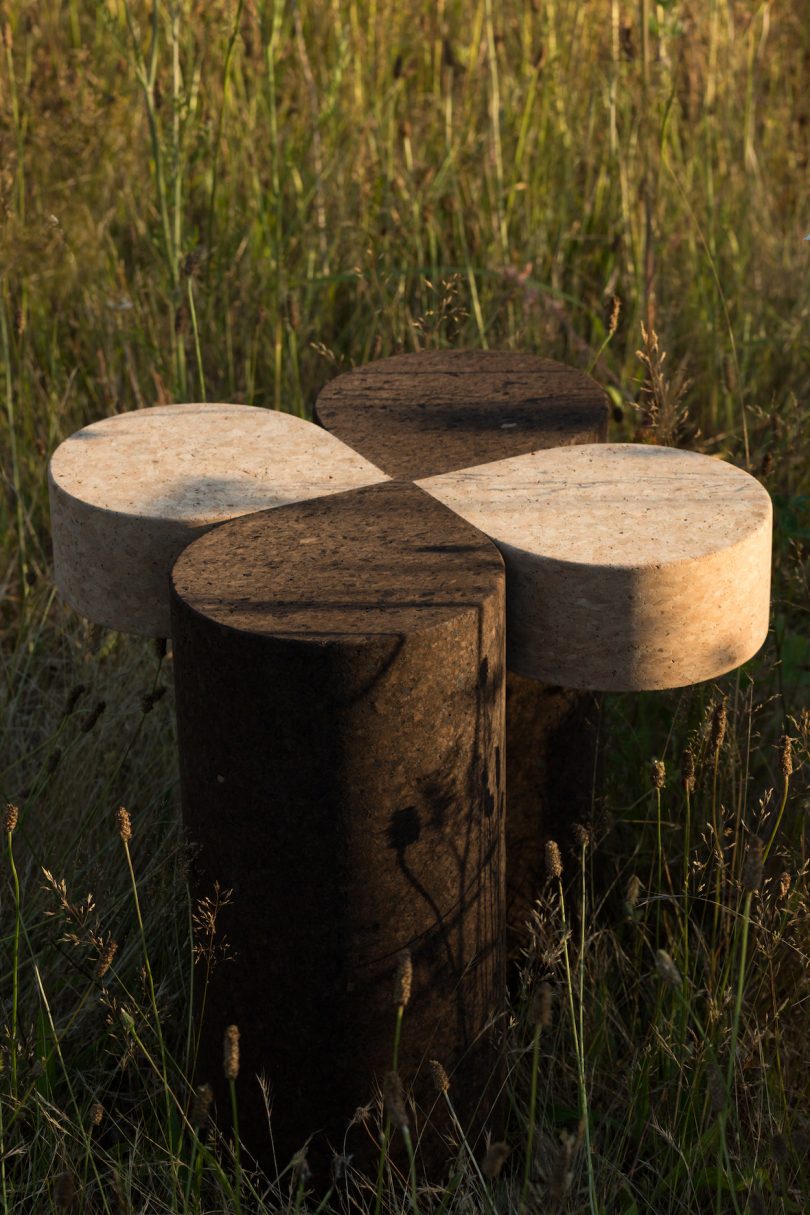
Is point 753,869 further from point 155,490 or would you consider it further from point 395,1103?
point 155,490

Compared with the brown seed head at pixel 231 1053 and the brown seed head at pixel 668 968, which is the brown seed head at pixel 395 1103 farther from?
the brown seed head at pixel 668 968

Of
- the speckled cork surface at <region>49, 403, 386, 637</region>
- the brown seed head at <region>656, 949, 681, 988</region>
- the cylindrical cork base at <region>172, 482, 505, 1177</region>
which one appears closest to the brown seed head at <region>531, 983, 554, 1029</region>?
the brown seed head at <region>656, 949, 681, 988</region>

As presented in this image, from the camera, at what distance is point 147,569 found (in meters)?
2.11

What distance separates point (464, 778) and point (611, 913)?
0.83 m

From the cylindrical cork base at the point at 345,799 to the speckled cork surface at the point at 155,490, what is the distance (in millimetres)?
100

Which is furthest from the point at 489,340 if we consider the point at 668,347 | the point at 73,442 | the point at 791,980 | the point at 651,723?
the point at 791,980

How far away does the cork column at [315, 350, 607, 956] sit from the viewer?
2316 mm

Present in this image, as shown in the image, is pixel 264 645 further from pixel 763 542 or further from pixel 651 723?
pixel 651 723

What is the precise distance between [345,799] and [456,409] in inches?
34.4

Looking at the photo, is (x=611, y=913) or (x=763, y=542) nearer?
(x=763, y=542)

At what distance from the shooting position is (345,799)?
5.90ft

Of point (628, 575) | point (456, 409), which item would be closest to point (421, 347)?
point (456, 409)

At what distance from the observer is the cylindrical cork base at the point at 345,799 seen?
5.78ft

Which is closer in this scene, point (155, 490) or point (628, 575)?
point (628, 575)
